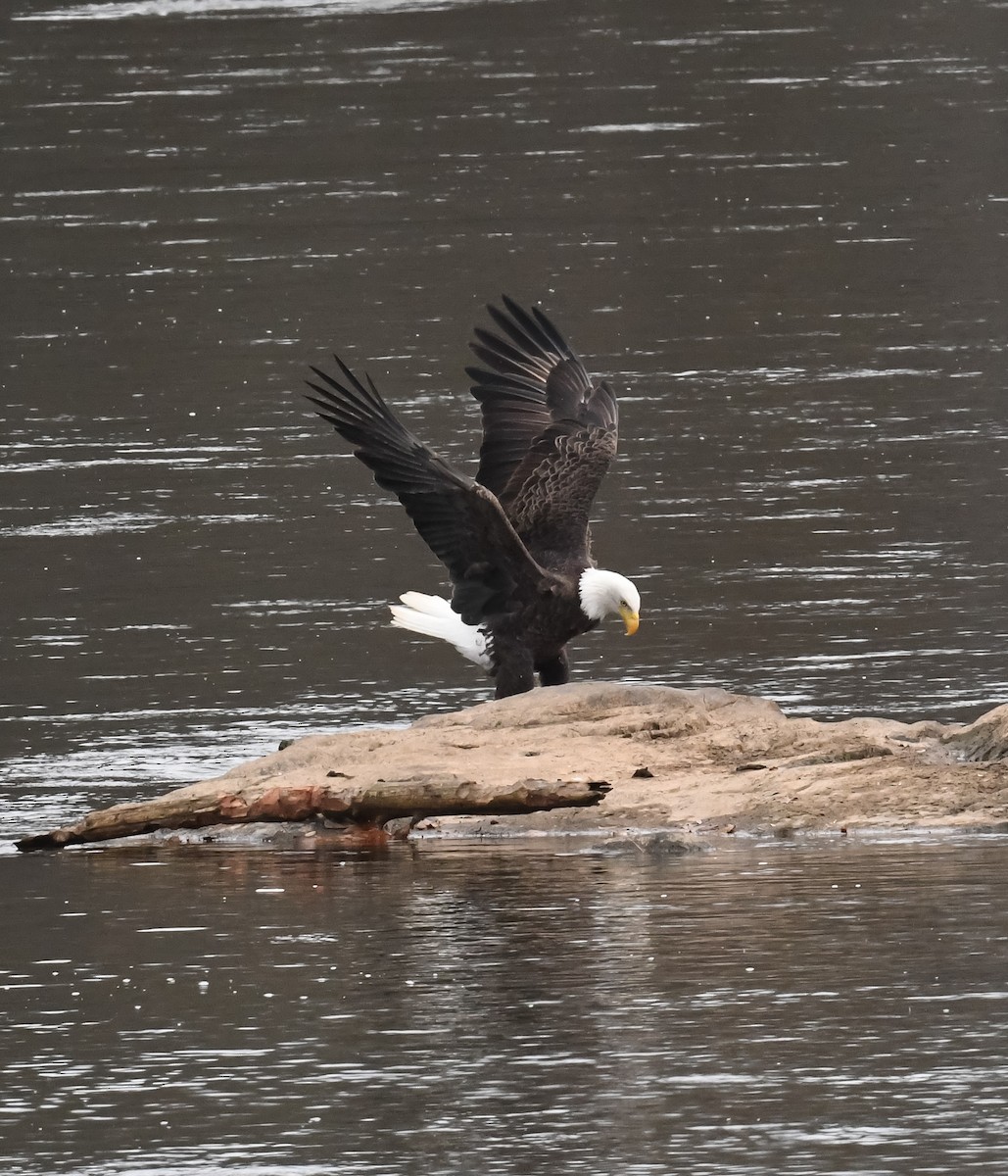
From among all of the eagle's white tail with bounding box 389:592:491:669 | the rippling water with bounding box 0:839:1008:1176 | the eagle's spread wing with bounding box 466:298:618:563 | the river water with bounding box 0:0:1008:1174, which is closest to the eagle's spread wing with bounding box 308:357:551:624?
the eagle's white tail with bounding box 389:592:491:669

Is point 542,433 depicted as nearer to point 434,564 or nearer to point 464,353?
point 434,564

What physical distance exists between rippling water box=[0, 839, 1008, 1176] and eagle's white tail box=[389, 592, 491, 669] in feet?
7.22

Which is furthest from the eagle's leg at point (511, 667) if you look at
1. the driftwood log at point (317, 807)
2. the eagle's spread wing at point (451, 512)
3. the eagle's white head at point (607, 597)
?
the driftwood log at point (317, 807)

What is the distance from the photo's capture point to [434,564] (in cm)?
1340

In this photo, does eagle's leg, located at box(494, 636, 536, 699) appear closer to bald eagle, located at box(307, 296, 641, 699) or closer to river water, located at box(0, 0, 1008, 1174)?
bald eagle, located at box(307, 296, 641, 699)

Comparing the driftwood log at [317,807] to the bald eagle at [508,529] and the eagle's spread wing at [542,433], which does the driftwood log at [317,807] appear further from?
the eagle's spread wing at [542,433]

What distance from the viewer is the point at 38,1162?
18.6 feet

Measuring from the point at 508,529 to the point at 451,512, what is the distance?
206 mm

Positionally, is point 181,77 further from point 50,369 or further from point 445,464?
point 445,464

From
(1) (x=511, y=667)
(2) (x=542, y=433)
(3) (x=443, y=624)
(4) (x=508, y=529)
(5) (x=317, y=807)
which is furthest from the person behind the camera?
(2) (x=542, y=433)

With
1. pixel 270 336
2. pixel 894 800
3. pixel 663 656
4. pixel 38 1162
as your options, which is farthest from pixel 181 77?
pixel 38 1162

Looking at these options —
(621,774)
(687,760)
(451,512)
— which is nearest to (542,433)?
(451,512)

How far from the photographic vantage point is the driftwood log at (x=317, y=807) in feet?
28.1

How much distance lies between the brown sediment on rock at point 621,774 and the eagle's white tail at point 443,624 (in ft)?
2.48
